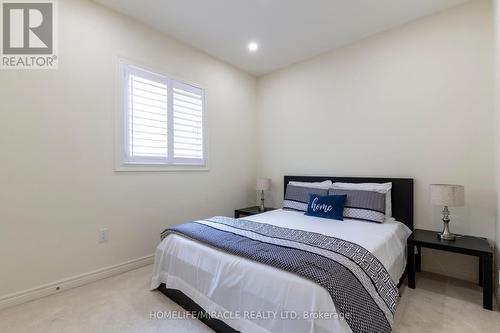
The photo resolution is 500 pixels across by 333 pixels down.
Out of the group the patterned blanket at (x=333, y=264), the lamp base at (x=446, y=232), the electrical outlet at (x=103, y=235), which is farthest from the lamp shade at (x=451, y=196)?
the electrical outlet at (x=103, y=235)

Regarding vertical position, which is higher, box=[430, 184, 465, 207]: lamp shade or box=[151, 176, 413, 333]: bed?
box=[430, 184, 465, 207]: lamp shade

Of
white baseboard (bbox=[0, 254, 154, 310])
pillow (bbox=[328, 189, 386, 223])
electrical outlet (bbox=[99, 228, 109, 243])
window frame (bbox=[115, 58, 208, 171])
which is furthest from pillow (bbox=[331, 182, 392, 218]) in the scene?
electrical outlet (bbox=[99, 228, 109, 243])

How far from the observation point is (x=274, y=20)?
8.88 feet

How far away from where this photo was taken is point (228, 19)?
2693mm

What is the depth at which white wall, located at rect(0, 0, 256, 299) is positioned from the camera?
2008mm

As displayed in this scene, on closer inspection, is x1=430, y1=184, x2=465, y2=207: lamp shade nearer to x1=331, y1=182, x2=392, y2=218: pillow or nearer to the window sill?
x1=331, y1=182, x2=392, y2=218: pillow

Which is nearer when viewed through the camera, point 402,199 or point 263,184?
point 402,199

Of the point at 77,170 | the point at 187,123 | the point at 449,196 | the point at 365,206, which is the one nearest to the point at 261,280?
the point at 365,206

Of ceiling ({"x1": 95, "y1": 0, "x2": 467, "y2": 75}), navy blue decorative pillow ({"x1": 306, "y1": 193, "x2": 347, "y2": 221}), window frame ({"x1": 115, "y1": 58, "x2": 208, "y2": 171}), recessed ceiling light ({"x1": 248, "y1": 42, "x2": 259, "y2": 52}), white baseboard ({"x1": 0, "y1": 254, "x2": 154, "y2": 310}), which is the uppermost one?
ceiling ({"x1": 95, "y1": 0, "x2": 467, "y2": 75})

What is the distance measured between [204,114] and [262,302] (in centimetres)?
270

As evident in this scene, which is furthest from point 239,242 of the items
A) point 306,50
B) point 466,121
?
point 306,50

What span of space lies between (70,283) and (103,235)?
0.48 metres

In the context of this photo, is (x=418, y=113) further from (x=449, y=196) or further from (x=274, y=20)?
(x=274, y=20)

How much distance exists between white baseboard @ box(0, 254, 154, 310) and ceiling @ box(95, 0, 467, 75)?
9.13 ft
